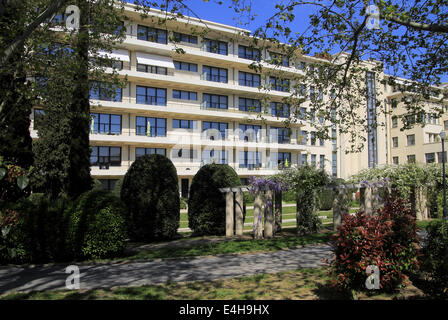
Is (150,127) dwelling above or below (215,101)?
below

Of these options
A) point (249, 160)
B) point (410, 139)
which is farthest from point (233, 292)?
point (410, 139)

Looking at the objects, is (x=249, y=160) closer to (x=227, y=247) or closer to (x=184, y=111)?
(x=184, y=111)

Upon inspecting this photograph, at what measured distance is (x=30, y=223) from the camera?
838 centimetres

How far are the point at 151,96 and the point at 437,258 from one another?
31.8 meters

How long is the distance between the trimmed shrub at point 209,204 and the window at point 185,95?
23236 mm

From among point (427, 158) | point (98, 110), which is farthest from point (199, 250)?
point (427, 158)

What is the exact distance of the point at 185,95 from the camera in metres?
34.8

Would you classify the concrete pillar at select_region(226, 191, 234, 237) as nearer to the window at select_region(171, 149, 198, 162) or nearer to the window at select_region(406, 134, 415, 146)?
the window at select_region(171, 149, 198, 162)

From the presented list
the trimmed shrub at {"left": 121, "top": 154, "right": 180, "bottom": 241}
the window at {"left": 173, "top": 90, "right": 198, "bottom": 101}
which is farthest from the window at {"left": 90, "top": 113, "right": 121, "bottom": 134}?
the trimmed shrub at {"left": 121, "top": 154, "right": 180, "bottom": 241}

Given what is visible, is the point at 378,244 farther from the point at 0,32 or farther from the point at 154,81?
the point at 154,81

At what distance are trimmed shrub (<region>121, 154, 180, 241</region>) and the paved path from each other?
11.0ft

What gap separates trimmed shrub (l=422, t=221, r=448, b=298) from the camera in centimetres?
441
